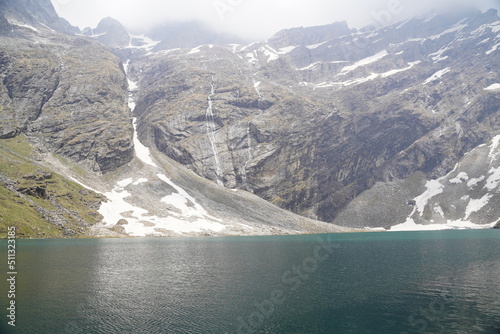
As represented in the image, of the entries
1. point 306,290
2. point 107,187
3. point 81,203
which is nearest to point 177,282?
point 306,290

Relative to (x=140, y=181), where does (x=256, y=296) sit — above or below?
below

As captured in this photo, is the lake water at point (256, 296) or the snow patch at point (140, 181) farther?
the snow patch at point (140, 181)

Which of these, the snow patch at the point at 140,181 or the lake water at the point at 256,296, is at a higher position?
the snow patch at the point at 140,181

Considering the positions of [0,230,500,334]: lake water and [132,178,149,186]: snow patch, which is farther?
[132,178,149,186]: snow patch

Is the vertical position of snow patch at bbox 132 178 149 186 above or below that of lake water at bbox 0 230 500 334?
above

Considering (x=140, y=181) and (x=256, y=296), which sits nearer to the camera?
(x=256, y=296)

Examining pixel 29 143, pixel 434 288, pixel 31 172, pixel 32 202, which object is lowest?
pixel 434 288

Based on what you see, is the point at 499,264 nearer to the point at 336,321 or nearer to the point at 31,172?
the point at 336,321

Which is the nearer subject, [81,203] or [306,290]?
[306,290]
